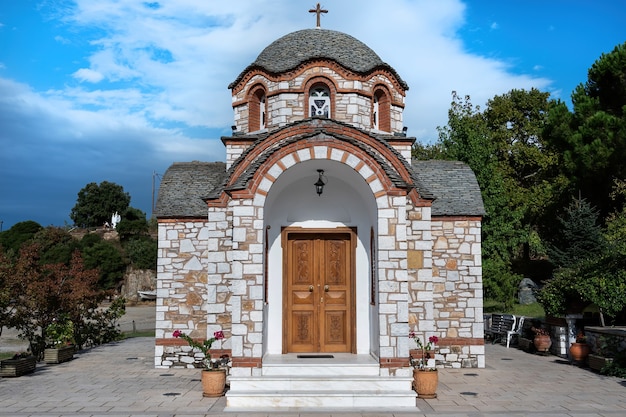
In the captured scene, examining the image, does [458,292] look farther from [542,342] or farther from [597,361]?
[542,342]

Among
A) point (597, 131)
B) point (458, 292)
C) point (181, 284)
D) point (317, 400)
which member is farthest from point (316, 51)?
point (597, 131)

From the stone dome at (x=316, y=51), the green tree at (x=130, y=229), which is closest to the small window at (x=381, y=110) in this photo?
the stone dome at (x=316, y=51)

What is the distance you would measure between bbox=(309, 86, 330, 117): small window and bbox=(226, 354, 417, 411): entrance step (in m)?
6.55

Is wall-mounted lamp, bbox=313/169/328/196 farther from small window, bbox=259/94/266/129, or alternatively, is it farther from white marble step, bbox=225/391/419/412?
white marble step, bbox=225/391/419/412

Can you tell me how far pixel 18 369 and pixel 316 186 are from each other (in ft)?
25.9

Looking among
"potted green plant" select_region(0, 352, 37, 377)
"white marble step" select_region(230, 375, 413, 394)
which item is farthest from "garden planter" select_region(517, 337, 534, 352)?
"potted green plant" select_region(0, 352, 37, 377)

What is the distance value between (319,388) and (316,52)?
884 centimetres

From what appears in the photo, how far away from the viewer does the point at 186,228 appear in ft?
43.8

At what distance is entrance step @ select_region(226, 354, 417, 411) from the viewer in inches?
351

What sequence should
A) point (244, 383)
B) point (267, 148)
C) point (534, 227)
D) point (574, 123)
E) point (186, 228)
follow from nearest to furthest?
point (244, 383)
point (267, 148)
point (186, 228)
point (574, 123)
point (534, 227)

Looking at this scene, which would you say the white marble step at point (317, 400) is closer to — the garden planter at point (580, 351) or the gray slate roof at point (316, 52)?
the garden planter at point (580, 351)

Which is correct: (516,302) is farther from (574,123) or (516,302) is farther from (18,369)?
(18,369)

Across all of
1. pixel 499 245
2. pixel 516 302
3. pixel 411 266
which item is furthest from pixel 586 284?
pixel 516 302

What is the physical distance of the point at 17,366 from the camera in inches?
471
